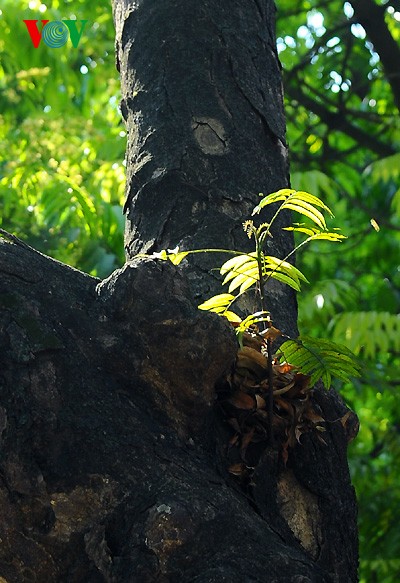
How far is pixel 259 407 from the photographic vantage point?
172cm

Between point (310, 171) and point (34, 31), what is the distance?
1927 millimetres

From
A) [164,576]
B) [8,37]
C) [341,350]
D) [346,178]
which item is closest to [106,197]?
[8,37]

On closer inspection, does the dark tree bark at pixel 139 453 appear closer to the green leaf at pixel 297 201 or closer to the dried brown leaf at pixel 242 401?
the dried brown leaf at pixel 242 401

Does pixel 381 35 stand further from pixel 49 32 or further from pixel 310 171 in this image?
pixel 49 32

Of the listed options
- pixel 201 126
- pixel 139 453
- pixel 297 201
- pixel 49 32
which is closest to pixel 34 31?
pixel 49 32

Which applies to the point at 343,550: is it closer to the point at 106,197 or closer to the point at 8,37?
the point at 106,197

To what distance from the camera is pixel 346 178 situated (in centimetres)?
784

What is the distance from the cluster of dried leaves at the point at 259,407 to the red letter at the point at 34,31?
3.97 m

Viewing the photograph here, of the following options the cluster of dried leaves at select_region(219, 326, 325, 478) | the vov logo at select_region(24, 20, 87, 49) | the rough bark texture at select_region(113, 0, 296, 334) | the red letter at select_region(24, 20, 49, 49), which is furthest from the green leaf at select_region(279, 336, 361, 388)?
the red letter at select_region(24, 20, 49, 49)

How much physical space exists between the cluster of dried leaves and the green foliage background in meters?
2.93

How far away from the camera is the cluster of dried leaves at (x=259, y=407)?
1720mm

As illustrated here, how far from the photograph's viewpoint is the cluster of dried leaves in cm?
172

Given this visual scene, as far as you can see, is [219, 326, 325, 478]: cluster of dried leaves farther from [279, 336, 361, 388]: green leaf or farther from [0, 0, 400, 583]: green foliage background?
[0, 0, 400, 583]: green foliage background

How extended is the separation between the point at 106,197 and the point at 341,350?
148 inches
